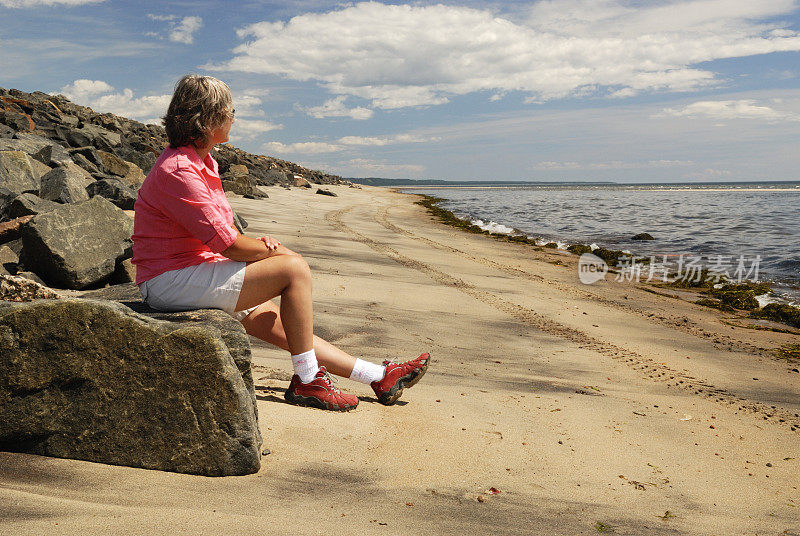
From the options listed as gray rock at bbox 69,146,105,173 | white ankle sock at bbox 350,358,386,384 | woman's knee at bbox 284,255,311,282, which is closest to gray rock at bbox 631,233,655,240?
gray rock at bbox 69,146,105,173

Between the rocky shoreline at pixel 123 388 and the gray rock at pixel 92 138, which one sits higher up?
the gray rock at pixel 92 138

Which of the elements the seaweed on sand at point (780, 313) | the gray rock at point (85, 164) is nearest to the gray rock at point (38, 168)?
the gray rock at point (85, 164)

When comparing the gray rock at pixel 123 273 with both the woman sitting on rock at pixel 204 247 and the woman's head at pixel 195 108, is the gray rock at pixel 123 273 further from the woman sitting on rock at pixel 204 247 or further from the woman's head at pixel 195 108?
the woman's head at pixel 195 108

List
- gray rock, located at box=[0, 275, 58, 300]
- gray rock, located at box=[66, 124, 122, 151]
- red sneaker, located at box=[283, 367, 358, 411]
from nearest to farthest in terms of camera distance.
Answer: gray rock, located at box=[0, 275, 58, 300] < red sneaker, located at box=[283, 367, 358, 411] < gray rock, located at box=[66, 124, 122, 151]

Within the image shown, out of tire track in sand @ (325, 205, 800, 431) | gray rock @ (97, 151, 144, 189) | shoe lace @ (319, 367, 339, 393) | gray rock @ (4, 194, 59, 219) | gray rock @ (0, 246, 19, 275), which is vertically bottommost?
tire track in sand @ (325, 205, 800, 431)

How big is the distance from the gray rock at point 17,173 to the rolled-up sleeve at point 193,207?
6622 mm

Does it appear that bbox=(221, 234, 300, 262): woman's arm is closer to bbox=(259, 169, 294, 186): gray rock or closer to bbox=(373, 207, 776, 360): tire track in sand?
bbox=(373, 207, 776, 360): tire track in sand

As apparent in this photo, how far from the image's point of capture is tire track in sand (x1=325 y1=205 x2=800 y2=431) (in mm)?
4730

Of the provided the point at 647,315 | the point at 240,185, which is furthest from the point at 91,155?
the point at 647,315

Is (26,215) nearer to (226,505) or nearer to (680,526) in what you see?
(226,505)

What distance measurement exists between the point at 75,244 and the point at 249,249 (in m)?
3.37

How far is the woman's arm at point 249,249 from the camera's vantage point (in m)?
3.25

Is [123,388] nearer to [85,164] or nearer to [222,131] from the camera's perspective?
[222,131]

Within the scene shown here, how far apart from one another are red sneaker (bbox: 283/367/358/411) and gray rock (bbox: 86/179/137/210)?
19.8 ft
